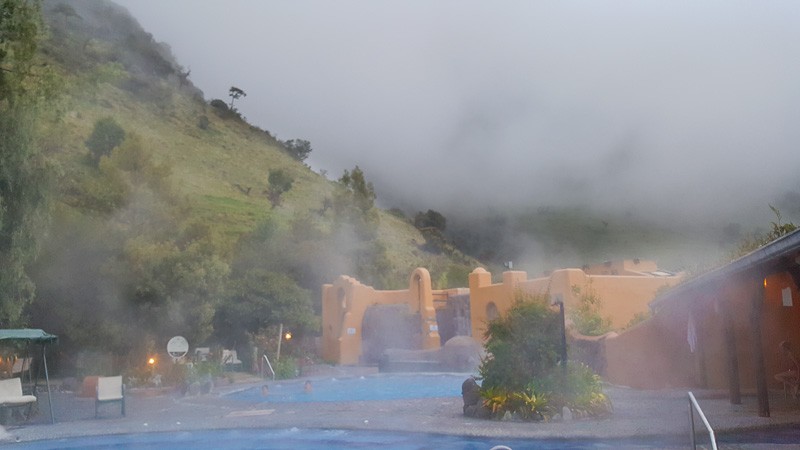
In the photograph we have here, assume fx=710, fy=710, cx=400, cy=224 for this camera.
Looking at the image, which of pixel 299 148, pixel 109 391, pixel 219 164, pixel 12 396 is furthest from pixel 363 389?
pixel 299 148

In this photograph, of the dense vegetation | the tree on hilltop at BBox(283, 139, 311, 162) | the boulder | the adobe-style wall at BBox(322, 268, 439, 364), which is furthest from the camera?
the tree on hilltop at BBox(283, 139, 311, 162)

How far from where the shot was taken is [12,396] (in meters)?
11.6

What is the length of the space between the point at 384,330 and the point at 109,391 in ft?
66.2

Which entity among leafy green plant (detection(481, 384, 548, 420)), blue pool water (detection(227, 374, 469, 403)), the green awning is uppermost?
the green awning

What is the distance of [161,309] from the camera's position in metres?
20.0

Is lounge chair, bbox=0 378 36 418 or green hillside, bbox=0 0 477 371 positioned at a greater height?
green hillside, bbox=0 0 477 371

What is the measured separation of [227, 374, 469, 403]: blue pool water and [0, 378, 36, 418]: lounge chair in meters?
5.05

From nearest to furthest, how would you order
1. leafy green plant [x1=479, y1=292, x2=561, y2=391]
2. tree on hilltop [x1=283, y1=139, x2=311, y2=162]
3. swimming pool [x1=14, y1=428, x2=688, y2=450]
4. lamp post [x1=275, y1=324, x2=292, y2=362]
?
1. swimming pool [x1=14, y1=428, x2=688, y2=450]
2. leafy green plant [x1=479, y1=292, x2=561, y2=391]
3. lamp post [x1=275, y1=324, x2=292, y2=362]
4. tree on hilltop [x1=283, y1=139, x2=311, y2=162]

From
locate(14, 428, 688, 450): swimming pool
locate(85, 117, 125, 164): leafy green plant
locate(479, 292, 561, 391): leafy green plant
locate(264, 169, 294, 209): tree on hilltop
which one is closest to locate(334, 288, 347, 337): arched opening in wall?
locate(479, 292, 561, 391): leafy green plant

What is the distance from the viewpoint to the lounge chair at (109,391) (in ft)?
40.9

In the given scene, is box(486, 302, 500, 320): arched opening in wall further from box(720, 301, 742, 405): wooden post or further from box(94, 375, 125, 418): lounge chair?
box(94, 375, 125, 418): lounge chair

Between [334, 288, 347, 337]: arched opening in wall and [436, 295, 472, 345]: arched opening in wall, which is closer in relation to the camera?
[436, 295, 472, 345]: arched opening in wall

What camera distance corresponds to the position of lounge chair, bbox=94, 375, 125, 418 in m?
12.5

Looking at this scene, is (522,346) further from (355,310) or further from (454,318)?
(355,310)
